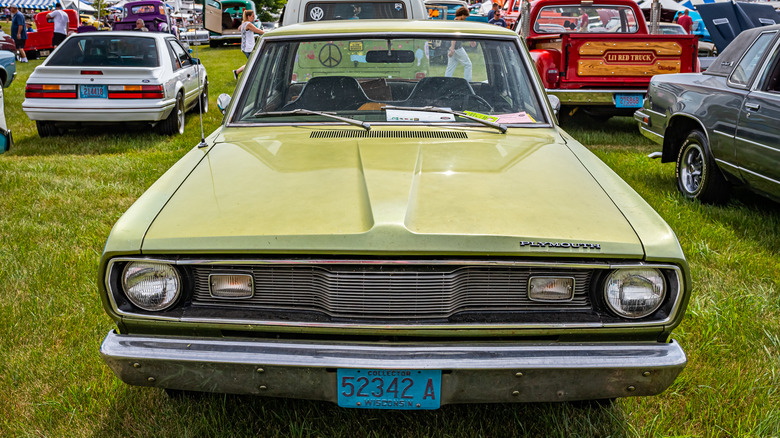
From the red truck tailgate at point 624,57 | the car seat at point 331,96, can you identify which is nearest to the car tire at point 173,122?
the red truck tailgate at point 624,57

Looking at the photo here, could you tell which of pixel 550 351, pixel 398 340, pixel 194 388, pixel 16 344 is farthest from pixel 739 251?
pixel 16 344

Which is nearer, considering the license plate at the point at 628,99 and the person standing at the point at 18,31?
the license plate at the point at 628,99

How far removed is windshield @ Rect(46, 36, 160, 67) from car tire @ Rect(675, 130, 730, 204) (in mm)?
6380

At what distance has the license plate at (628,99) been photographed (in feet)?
25.8

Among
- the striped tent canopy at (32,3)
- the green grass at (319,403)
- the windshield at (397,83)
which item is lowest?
the green grass at (319,403)

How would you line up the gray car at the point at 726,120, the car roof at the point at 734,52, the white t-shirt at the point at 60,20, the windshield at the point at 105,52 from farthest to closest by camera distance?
the white t-shirt at the point at 60,20
the windshield at the point at 105,52
the car roof at the point at 734,52
the gray car at the point at 726,120

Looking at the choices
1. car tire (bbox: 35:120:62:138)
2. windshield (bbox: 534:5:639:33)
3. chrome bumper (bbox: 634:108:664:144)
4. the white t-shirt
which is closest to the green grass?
chrome bumper (bbox: 634:108:664:144)

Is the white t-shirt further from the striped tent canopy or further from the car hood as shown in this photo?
the car hood

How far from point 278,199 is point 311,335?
50 cm

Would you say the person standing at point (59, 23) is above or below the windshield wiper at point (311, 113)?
below

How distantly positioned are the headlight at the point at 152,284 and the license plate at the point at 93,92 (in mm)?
6503

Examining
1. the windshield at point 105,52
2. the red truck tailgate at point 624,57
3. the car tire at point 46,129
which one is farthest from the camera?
the car tire at point 46,129

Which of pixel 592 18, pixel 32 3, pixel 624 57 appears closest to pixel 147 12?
pixel 32 3

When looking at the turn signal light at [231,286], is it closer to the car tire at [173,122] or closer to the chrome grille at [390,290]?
the chrome grille at [390,290]
